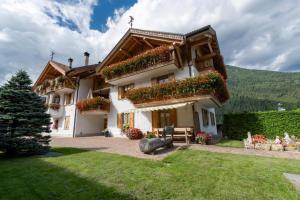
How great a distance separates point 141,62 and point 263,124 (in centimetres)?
1283

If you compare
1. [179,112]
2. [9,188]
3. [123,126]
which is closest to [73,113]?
[123,126]

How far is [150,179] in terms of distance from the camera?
5.04 m

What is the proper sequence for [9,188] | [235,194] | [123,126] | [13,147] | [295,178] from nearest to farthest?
[235,194] → [9,188] → [295,178] → [13,147] → [123,126]

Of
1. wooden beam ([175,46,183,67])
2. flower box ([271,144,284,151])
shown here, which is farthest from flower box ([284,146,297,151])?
wooden beam ([175,46,183,67])

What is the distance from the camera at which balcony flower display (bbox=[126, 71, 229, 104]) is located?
1161cm

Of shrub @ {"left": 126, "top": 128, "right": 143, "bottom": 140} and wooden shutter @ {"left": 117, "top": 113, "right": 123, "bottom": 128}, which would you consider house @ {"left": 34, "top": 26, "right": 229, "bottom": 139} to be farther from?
shrub @ {"left": 126, "top": 128, "right": 143, "bottom": 140}

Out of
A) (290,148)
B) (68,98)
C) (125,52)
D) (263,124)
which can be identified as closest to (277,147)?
(290,148)

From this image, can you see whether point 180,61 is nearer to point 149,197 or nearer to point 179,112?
point 179,112

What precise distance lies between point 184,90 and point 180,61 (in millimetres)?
3538

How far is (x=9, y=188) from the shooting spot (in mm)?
4617

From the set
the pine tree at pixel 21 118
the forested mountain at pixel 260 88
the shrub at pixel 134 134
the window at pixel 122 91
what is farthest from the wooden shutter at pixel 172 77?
the forested mountain at pixel 260 88

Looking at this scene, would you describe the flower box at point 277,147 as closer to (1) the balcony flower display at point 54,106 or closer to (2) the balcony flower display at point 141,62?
(2) the balcony flower display at point 141,62

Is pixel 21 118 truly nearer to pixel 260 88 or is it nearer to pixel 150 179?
pixel 150 179

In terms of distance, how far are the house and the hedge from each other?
2.26m
